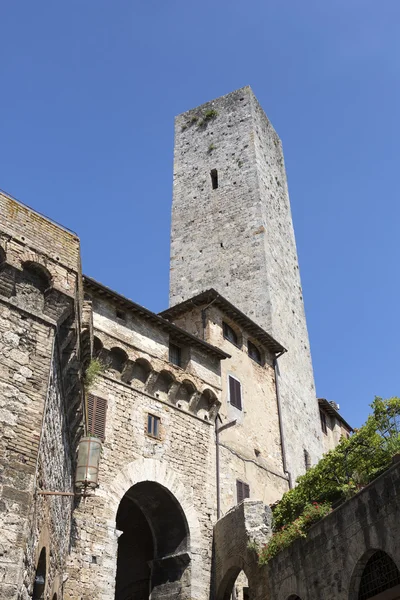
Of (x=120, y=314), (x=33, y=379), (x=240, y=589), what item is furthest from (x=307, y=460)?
(x=33, y=379)

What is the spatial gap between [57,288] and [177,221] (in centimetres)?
2363

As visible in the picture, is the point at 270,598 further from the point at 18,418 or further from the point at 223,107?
the point at 223,107

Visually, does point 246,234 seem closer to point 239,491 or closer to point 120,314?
point 120,314

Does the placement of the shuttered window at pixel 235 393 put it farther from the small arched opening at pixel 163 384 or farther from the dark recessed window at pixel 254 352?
the small arched opening at pixel 163 384

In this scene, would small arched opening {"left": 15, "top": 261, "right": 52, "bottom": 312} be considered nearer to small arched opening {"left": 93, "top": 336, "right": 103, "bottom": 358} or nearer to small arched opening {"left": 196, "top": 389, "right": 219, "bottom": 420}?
small arched opening {"left": 93, "top": 336, "right": 103, "bottom": 358}

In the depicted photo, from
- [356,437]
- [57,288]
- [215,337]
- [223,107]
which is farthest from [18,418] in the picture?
[223,107]

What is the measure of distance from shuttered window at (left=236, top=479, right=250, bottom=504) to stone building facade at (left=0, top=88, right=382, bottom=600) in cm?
5

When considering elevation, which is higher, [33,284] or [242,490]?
[242,490]

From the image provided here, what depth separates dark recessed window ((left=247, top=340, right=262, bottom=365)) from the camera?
82.2 feet

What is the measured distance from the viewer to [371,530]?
12.5m

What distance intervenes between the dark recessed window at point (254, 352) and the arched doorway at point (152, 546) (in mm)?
7959

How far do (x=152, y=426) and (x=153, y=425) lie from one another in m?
0.07

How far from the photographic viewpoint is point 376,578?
41.2 feet

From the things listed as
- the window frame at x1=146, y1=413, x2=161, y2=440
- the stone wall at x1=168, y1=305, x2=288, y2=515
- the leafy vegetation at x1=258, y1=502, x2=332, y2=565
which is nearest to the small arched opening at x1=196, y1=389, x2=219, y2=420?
the stone wall at x1=168, y1=305, x2=288, y2=515
